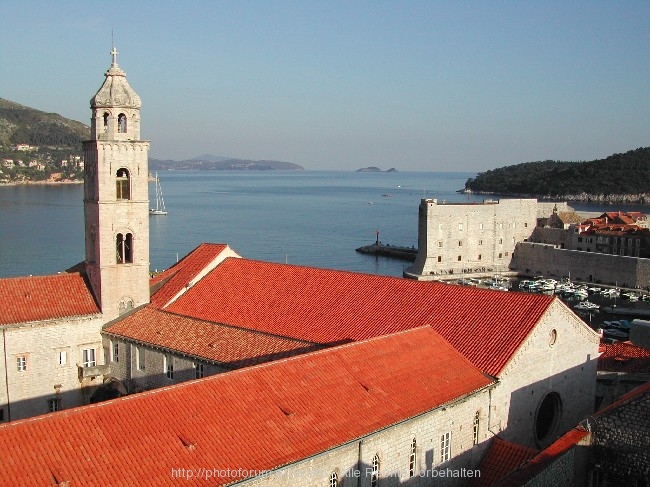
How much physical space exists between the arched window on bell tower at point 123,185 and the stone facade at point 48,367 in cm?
484

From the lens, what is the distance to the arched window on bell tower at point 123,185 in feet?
89.0

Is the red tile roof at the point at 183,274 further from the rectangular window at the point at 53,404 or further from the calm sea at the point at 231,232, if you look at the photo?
the calm sea at the point at 231,232

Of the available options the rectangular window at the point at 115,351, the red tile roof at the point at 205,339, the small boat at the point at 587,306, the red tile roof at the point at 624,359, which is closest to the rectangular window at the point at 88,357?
the rectangular window at the point at 115,351

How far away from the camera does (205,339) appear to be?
23672 millimetres

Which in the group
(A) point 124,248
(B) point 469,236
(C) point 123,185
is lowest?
(B) point 469,236

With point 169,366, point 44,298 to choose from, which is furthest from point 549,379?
point 44,298

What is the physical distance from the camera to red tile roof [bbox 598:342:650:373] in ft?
85.4

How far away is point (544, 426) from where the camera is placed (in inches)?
863

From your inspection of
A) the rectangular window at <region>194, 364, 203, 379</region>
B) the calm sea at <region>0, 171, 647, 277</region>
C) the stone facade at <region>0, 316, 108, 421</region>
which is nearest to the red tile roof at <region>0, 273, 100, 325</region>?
the stone facade at <region>0, 316, 108, 421</region>

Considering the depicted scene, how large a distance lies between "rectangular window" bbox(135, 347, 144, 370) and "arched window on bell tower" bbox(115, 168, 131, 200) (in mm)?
6084

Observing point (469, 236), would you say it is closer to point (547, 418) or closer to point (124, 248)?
point (124, 248)

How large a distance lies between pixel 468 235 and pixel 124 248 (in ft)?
166

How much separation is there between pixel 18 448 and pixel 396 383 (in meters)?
8.99

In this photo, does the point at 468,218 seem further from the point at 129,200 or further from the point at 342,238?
the point at 129,200
